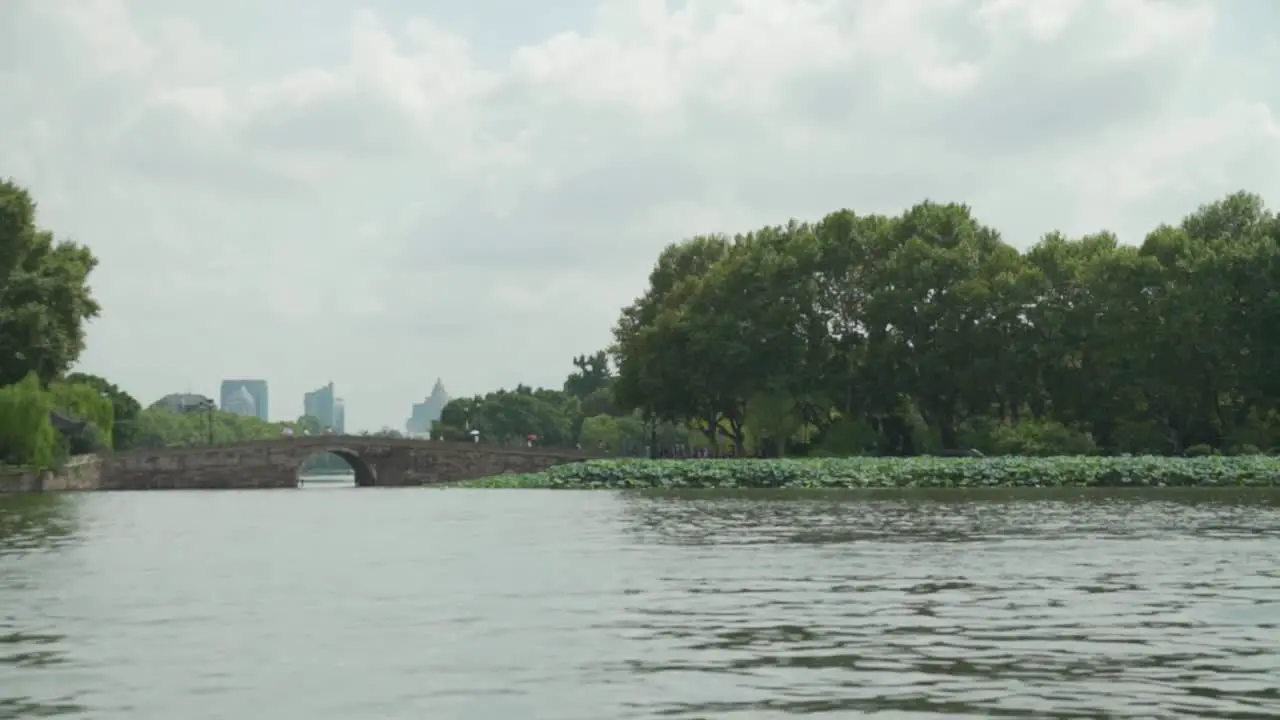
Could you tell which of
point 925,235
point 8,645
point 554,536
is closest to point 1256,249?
point 925,235

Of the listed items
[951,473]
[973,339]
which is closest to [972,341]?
[973,339]

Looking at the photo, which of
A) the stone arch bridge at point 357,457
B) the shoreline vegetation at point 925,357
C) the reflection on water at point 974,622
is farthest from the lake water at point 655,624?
the stone arch bridge at point 357,457

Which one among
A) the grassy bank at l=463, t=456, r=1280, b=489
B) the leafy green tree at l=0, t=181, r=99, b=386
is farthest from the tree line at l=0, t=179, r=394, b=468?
the grassy bank at l=463, t=456, r=1280, b=489

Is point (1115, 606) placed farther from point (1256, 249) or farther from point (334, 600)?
point (1256, 249)

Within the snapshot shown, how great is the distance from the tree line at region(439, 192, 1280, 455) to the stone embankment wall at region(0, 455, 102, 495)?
29.4 meters

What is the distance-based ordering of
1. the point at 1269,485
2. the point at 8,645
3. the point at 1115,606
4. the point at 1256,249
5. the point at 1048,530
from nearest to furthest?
the point at 8,645, the point at 1115,606, the point at 1048,530, the point at 1269,485, the point at 1256,249

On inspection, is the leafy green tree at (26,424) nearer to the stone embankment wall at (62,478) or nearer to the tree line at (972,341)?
the stone embankment wall at (62,478)

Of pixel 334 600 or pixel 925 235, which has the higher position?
pixel 925 235

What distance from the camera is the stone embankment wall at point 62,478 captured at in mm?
77250

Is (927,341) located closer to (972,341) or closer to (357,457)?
(972,341)

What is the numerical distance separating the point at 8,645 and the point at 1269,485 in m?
54.4

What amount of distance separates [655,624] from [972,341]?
71.6 m

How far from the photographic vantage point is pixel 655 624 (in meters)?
17.0

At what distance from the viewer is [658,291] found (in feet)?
371
